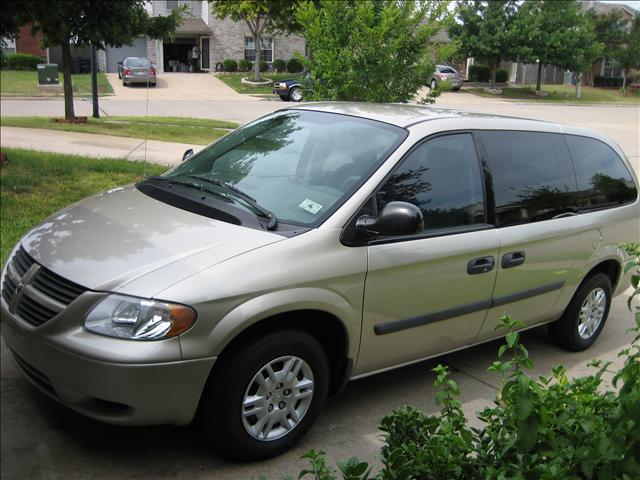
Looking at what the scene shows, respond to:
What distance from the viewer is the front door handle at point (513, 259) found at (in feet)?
14.6

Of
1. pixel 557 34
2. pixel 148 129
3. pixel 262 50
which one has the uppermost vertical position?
pixel 557 34

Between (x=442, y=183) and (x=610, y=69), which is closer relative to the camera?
(x=442, y=183)

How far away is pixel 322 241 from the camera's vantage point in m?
Result: 3.65

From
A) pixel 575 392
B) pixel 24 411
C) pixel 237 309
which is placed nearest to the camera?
pixel 575 392

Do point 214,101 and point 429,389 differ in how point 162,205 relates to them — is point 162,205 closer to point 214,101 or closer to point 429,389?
point 429,389

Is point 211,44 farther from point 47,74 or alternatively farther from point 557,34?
point 557,34

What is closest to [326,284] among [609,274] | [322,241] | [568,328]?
[322,241]

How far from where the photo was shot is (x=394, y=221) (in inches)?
144

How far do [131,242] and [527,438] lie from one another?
2.19 metres

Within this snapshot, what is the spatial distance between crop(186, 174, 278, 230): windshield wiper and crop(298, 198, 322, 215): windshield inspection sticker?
184 mm

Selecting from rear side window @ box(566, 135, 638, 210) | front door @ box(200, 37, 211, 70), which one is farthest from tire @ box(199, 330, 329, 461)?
front door @ box(200, 37, 211, 70)

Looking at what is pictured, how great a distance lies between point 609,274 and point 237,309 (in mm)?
3551

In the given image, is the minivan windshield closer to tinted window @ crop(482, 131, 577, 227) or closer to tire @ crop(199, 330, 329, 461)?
tire @ crop(199, 330, 329, 461)

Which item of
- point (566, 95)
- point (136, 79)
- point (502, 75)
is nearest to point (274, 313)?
point (136, 79)
